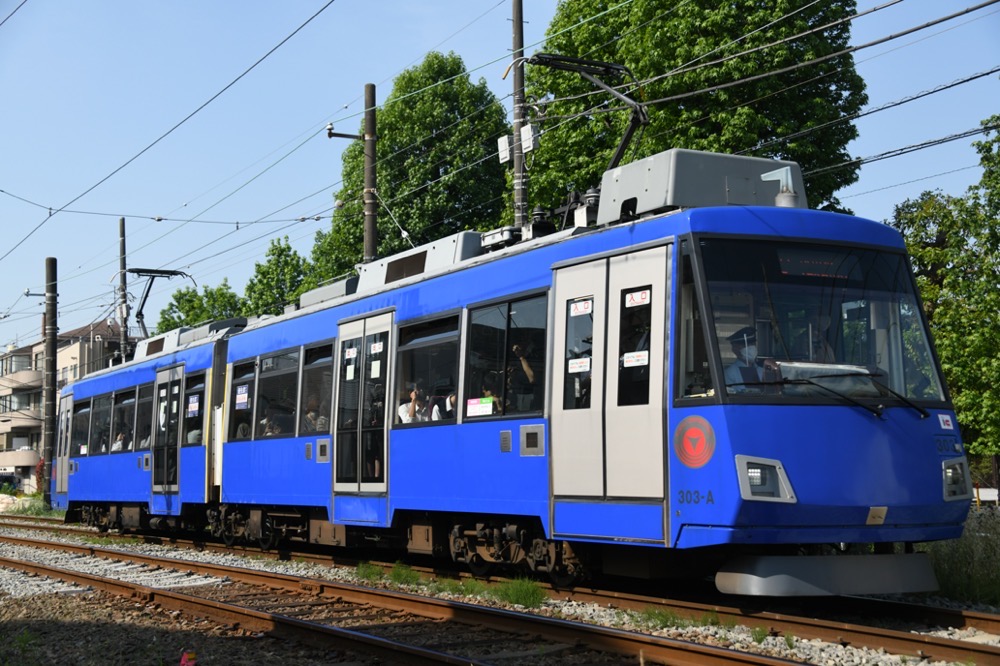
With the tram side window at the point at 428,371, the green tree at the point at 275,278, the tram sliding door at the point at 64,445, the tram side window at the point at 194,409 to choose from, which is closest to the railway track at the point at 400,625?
the tram side window at the point at 428,371

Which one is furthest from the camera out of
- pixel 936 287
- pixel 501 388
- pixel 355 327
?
pixel 936 287

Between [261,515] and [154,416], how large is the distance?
459cm

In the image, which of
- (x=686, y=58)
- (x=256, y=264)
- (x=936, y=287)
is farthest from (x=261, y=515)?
(x=256, y=264)

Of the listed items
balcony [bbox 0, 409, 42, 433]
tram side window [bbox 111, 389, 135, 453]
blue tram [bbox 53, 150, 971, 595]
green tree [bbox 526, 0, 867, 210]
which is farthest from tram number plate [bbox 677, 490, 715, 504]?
balcony [bbox 0, 409, 42, 433]

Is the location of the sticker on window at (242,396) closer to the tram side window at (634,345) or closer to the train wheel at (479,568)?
the train wheel at (479,568)

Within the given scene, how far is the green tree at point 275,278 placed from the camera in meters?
56.9

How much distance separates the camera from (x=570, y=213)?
38.8 ft

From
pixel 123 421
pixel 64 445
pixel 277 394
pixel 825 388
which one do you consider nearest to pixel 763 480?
pixel 825 388

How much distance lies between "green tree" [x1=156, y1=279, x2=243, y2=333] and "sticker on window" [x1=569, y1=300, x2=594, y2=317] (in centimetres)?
5317

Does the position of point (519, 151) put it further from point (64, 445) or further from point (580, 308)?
point (64, 445)

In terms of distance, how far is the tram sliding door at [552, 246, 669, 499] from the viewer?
9383 mm

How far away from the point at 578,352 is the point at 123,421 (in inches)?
567

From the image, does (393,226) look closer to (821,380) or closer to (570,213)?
(570,213)

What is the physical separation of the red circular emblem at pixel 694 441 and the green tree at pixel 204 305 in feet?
179
